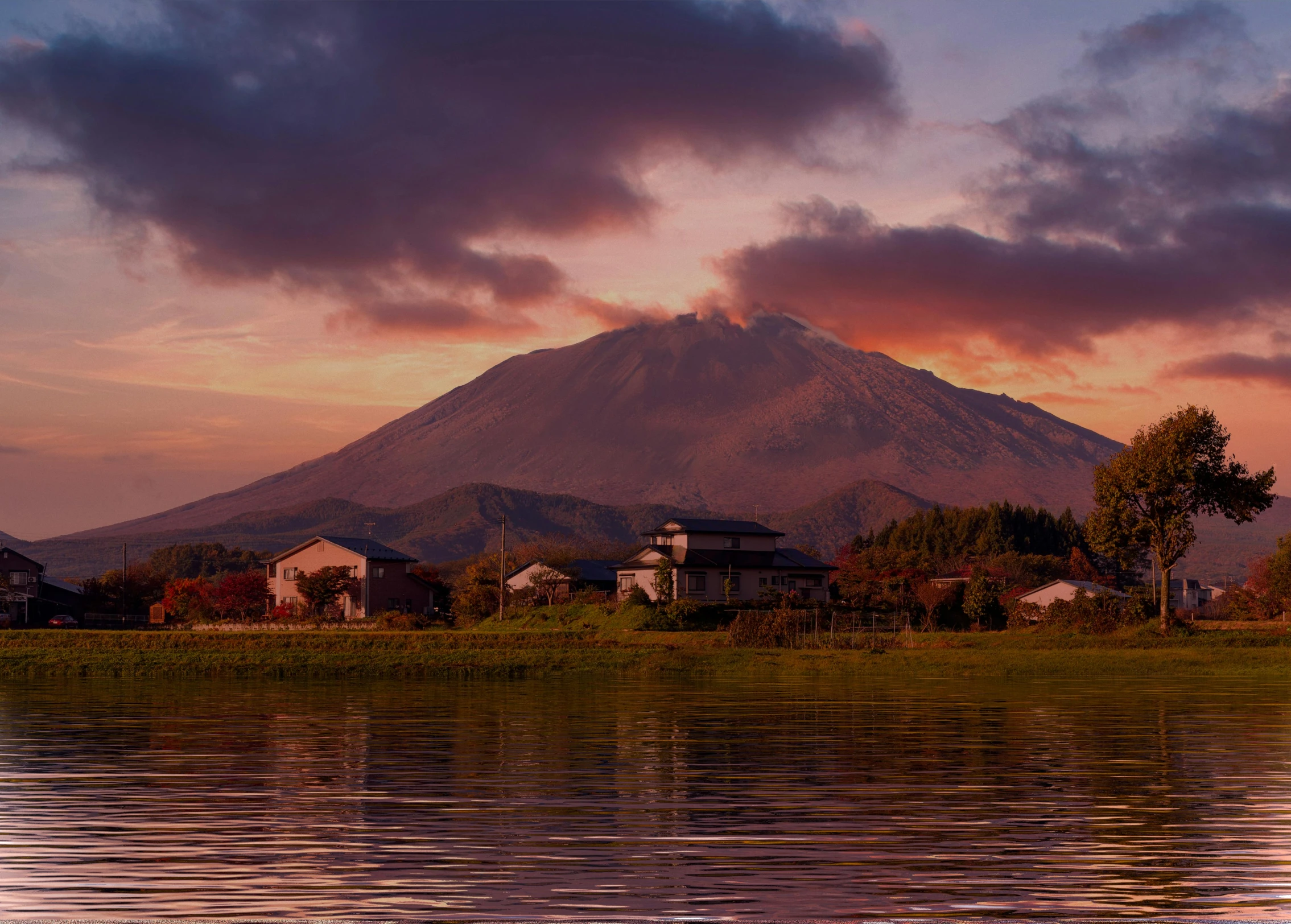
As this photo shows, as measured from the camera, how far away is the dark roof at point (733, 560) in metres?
95.7

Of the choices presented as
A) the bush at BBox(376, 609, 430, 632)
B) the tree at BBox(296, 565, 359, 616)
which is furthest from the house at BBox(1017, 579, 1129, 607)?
the tree at BBox(296, 565, 359, 616)

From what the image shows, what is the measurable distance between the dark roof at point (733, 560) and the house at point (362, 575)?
59.2ft

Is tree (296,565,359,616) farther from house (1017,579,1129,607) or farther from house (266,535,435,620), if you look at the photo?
house (1017,579,1129,607)

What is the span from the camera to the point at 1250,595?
9594cm

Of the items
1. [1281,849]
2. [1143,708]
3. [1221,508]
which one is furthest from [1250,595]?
[1281,849]

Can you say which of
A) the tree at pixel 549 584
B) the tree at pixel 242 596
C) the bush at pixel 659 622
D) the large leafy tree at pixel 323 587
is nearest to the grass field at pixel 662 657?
the bush at pixel 659 622

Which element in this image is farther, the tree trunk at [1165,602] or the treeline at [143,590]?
the treeline at [143,590]

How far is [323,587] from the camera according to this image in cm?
10362

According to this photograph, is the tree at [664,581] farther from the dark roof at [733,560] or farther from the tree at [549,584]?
the tree at [549,584]

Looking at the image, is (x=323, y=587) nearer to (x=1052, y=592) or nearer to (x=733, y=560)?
(x=733, y=560)

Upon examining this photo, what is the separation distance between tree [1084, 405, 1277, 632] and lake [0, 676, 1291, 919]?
1422 inches

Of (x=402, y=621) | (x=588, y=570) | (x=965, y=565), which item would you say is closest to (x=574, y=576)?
(x=588, y=570)

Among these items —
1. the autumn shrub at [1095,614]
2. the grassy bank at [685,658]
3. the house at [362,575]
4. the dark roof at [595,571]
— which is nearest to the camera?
the grassy bank at [685,658]

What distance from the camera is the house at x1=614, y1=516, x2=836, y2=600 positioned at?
313 feet
